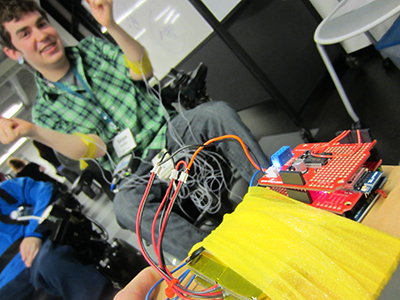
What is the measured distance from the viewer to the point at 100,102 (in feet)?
4.53

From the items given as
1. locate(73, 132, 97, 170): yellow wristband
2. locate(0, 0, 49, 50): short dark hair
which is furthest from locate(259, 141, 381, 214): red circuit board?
locate(0, 0, 49, 50): short dark hair

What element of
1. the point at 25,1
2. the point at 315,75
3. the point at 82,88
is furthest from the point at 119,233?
the point at 315,75

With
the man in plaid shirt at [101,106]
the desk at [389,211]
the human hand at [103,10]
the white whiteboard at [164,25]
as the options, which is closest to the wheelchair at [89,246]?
the man in plaid shirt at [101,106]

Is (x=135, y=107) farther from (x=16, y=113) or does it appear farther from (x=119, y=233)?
(x=16, y=113)

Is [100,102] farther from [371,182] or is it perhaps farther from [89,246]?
[371,182]

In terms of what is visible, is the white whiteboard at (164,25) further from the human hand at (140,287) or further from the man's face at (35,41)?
the human hand at (140,287)

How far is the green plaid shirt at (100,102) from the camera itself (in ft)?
4.40

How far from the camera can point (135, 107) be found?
1.33 meters

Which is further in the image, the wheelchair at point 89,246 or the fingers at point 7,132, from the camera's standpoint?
the wheelchair at point 89,246

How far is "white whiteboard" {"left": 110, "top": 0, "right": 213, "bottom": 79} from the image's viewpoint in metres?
1.89

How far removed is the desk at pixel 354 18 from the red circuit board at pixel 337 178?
0.56 metres

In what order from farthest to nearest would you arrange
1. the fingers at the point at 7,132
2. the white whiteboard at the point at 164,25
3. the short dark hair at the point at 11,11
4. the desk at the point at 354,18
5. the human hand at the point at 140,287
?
1. the white whiteboard at the point at 164,25
2. the short dark hair at the point at 11,11
3. the fingers at the point at 7,132
4. the desk at the point at 354,18
5. the human hand at the point at 140,287

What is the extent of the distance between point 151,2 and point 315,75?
149 cm

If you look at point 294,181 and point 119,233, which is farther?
point 119,233
